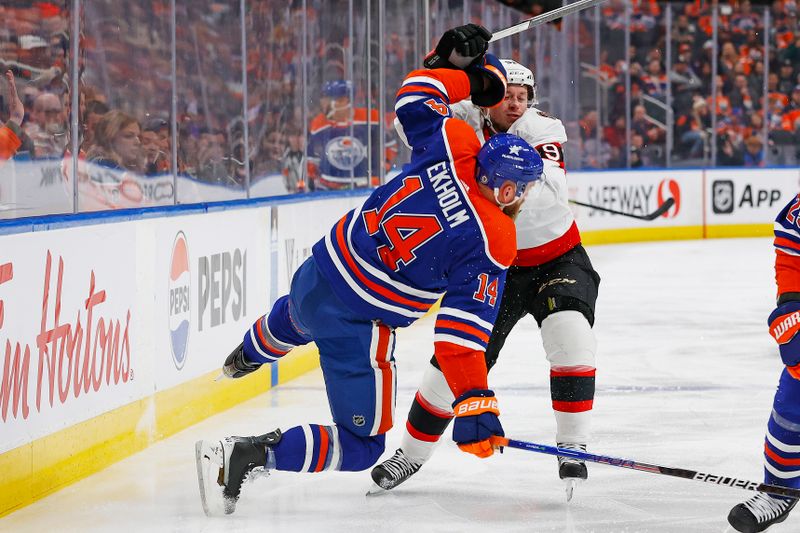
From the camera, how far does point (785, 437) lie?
3.07 meters

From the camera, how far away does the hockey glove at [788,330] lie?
296 cm

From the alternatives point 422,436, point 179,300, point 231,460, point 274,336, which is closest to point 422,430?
point 422,436

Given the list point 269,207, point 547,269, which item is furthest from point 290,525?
point 269,207

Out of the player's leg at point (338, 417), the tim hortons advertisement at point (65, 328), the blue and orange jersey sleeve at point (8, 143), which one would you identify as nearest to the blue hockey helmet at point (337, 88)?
the tim hortons advertisement at point (65, 328)

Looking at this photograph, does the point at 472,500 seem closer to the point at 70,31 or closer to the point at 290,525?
the point at 290,525

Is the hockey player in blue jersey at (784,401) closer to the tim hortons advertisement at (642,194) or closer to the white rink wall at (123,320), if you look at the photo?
the white rink wall at (123,320)

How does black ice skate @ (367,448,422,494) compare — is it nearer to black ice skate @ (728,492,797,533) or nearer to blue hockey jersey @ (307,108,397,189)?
black ice skate @ (728,492,797,533)

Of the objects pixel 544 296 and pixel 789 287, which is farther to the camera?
pixel 544 296

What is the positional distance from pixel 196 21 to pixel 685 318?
3484mm

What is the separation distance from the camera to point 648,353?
6.21 meters

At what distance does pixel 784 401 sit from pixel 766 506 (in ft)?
0.83

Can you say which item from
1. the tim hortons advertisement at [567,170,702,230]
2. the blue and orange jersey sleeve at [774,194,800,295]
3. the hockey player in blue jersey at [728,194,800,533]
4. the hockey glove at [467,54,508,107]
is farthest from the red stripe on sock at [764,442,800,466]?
the tim hortons advertisement at [567,170,702,230]

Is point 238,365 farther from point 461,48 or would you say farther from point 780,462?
point 780,462

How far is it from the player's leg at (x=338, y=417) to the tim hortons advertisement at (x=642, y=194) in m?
10.0
